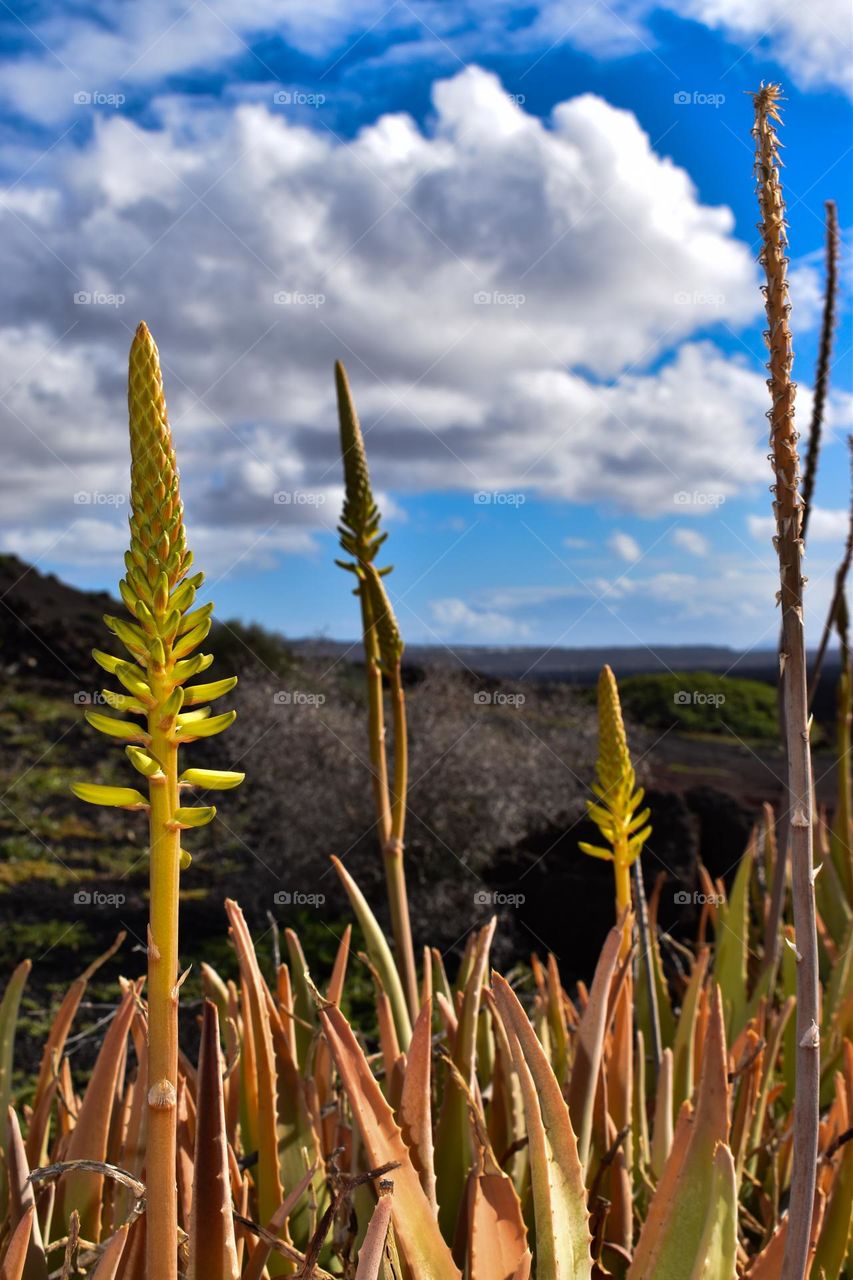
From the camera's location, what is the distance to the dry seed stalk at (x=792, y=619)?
835 millimetres

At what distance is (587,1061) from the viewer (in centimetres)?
148

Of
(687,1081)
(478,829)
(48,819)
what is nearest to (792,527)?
(687,1081)

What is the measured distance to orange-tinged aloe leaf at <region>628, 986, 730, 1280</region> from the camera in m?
1.14

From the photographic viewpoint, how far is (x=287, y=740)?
8719 mm

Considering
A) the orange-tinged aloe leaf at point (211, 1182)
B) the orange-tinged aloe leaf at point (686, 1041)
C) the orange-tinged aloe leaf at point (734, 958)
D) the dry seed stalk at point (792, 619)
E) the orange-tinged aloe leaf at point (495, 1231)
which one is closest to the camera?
the dry seed stalk at point (792, 619)

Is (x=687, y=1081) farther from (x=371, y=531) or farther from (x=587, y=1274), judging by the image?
(x=371, y=531)

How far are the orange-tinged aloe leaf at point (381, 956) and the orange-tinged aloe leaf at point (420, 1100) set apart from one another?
15.3 inches

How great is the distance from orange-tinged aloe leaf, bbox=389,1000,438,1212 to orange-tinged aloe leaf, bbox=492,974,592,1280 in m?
0.15

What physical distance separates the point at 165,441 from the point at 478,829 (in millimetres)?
7279

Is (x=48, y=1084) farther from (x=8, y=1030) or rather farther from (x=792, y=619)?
(x=792, y=619)

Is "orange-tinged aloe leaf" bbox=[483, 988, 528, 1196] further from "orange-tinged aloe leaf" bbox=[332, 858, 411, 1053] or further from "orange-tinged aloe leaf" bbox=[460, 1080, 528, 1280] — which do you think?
"orange-tinged aloe leaf" bbox=[460, 1080, 528, 1280]
